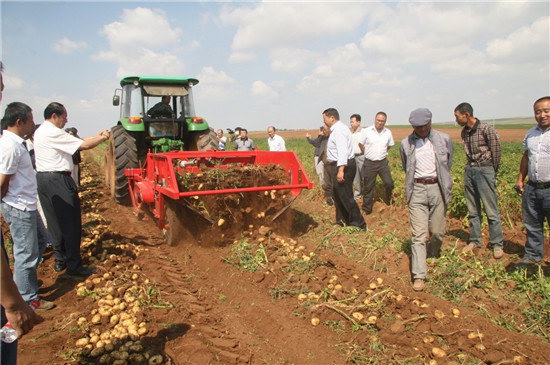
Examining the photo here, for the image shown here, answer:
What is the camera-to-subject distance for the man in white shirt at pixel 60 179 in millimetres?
3994

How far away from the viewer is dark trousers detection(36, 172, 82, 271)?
4.09m

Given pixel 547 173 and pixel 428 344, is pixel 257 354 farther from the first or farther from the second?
pixel 547 173

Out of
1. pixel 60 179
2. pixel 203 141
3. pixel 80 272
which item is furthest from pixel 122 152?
pixel 80 272

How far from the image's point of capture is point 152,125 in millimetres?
7418

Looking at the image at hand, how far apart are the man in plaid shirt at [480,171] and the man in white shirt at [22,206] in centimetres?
470

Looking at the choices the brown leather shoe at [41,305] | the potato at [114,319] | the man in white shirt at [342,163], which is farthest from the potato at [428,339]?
the brown leather shoe at [41,305]

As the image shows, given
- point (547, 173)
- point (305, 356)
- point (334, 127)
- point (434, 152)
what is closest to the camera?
point (305, 356)

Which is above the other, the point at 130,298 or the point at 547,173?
the point at 547,173

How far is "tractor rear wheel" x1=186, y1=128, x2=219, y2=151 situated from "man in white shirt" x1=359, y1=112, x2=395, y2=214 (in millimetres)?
2769

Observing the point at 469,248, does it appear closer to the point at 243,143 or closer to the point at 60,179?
the point at 60,179

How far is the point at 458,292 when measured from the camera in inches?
152

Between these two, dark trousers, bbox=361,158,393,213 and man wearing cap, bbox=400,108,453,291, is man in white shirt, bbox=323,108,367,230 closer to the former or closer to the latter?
dark trousers, bbox=361,158,393,213

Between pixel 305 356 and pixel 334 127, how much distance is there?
355 centimetres

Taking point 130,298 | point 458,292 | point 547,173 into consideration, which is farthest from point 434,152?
point 130,298
